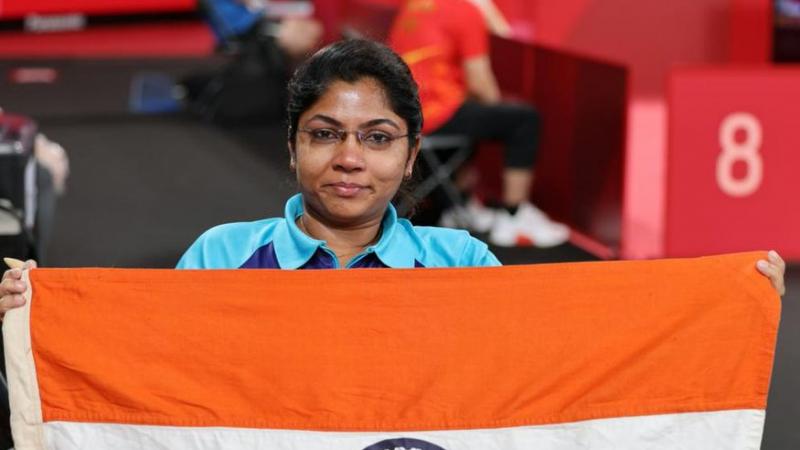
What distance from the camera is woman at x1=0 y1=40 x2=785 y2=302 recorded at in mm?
2770

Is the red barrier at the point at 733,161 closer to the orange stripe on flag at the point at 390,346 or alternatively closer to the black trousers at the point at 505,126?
the black trousers at the point at 505,126

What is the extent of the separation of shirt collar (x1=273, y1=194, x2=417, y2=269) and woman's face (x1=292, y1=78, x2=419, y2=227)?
0.10 m

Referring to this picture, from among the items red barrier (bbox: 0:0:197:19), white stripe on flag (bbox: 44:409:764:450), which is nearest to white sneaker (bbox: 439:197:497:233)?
white stripe on flag (bbox: 44:409:764:450)

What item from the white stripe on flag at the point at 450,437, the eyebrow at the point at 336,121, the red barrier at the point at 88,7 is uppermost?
the red barrier at the point at 88,7

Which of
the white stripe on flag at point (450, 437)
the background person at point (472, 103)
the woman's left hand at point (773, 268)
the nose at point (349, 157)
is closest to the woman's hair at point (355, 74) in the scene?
the nose at point (349, 157)

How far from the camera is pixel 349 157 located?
2.74 m

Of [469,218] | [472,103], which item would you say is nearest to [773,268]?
[472,103]

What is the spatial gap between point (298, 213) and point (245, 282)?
0.22m

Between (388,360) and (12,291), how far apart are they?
2.30ft

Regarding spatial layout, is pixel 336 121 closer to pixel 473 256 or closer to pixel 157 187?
pixel 473 256

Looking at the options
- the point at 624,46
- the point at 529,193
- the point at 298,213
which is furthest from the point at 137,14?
the point at 298,213

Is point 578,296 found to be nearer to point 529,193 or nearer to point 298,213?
point 298,213

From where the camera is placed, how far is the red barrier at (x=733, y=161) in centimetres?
700

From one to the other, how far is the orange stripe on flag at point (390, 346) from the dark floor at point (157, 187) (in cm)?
223
